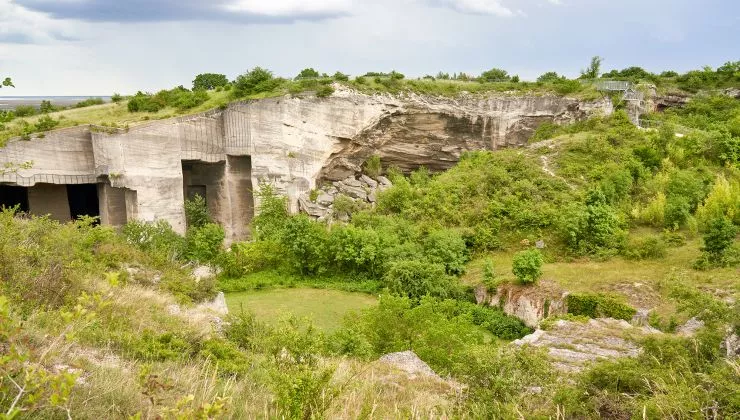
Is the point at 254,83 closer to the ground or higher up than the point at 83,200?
higher up

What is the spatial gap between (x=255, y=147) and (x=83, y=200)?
744 centimetres

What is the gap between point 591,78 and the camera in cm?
2484

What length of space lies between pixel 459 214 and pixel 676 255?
6.68m

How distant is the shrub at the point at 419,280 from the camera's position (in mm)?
14586

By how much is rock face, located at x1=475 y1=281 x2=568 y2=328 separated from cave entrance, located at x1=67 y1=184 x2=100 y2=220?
1615cm

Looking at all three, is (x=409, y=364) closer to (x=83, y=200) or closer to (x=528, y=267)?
(x=528, y=267)

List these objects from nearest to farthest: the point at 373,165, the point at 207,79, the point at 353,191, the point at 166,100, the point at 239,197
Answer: the point at 166,100
the point at 239,197
the point at 353,191
the point at 373,165
the point at 207,79

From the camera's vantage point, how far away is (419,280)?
14859mm

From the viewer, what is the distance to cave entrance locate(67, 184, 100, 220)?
21.0 metres

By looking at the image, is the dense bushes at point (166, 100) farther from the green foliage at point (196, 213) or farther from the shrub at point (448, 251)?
the shrub at point (448, 251)

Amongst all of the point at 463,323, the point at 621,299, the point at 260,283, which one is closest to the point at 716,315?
the point at 463,323

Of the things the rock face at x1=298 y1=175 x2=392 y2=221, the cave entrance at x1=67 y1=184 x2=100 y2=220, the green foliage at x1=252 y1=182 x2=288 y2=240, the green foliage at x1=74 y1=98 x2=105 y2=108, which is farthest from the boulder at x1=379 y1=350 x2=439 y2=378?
the green foliage at x1=74 y1=98 x2=105 y2=108

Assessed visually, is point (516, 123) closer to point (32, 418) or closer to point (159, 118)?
point (159, 118)

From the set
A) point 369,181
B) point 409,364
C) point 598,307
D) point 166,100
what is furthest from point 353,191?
point 409,364
